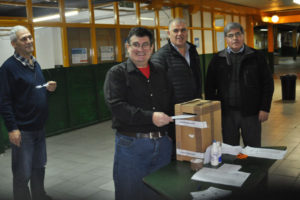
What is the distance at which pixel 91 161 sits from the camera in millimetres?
4762

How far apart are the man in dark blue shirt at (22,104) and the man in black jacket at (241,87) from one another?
1.80 m

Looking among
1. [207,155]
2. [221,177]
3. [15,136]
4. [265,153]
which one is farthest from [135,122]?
[15,136]

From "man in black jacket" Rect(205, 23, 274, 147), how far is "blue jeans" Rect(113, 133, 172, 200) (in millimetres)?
1231

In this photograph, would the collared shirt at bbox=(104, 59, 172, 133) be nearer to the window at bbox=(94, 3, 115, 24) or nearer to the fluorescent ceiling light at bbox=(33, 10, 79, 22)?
the fluorescent ceiling light at bbox=(33, 10, 79, 22)

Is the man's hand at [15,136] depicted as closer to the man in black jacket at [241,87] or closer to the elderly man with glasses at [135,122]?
the elderly man with glasses at [135,122]

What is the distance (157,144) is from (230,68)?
140 centimetres

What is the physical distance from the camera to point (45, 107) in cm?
307

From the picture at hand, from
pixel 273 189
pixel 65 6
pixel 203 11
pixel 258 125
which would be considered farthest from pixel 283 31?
pixel 273 189

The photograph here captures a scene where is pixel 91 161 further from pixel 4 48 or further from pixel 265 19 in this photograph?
pixel 265 19

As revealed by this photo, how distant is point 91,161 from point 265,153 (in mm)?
3030

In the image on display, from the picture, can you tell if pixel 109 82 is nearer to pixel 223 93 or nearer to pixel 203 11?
pixel 223 93

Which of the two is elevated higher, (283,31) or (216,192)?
(283,31)

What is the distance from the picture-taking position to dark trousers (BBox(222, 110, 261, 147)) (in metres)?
3.27

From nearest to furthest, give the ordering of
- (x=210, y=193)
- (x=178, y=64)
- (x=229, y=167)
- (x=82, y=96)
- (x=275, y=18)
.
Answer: (x=210, y=193)
(x=229, y=167)
(x=178, y=64)
(x=82, y=96)
(x=275, y=18)
